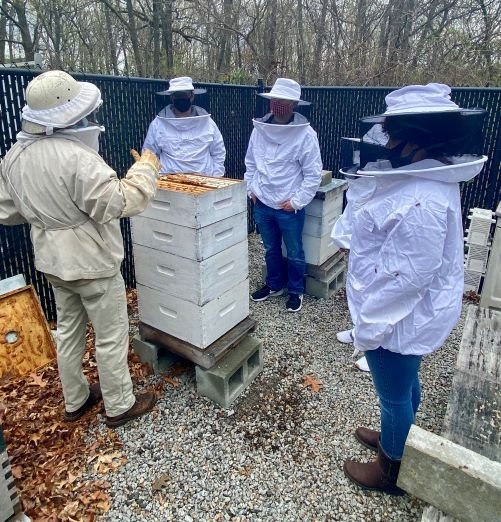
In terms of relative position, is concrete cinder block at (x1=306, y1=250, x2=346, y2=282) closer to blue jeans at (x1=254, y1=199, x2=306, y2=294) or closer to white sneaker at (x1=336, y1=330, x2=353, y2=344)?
blue jeans at (x1=254, y1=199, x2=306, y2=294)

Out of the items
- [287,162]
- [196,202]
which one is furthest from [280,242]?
[196,202]

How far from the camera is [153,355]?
3.07 m

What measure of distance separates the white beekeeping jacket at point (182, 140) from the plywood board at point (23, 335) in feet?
5.80

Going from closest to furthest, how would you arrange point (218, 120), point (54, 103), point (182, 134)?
point (54, 103)
point (182, 134)
point (218, 120)

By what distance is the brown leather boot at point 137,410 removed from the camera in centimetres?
263

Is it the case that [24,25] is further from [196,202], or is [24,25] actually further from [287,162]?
[196,202]

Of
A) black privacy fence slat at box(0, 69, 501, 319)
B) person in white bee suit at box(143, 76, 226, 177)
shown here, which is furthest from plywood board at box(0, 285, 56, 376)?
person in white bee suit at box(143, 76, 226, 177)

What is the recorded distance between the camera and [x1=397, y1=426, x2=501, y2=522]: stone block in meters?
1.42

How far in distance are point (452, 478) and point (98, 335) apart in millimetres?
1916

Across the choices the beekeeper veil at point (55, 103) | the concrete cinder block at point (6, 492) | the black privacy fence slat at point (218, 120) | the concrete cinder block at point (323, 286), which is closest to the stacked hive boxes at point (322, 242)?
the concrete cinder block at point (323, 286)

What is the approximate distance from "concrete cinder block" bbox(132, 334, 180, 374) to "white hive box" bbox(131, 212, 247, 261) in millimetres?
775

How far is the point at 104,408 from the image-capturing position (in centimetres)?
281

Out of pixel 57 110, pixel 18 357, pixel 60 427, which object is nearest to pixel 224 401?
pixel 60 427

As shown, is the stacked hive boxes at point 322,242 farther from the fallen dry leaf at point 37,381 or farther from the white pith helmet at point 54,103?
the fallen dry leaf at point 37,381
